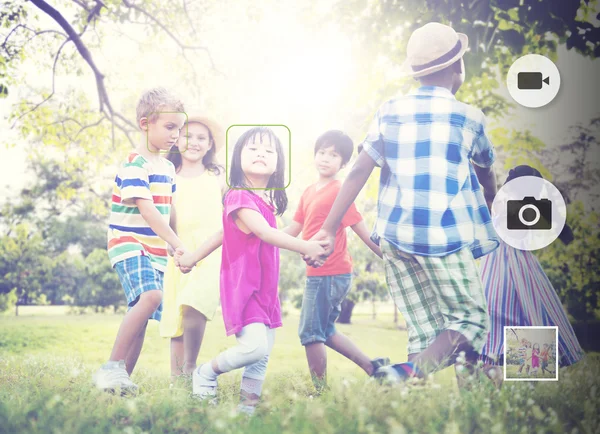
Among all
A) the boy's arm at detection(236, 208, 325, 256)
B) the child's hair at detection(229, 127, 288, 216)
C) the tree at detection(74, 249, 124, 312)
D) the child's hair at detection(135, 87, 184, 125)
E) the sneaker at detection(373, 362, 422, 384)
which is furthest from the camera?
the tree at detection(74, 249, 124, 312)

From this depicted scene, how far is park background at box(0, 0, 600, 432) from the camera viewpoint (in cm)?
325

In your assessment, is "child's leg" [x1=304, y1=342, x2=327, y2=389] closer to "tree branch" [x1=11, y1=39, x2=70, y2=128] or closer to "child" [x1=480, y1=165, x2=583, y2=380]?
"child" [x1=480, y1=165, x2=583, y2=380]

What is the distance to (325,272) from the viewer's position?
3295 mm

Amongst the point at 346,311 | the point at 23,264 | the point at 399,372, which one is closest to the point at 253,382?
the point at 346,311

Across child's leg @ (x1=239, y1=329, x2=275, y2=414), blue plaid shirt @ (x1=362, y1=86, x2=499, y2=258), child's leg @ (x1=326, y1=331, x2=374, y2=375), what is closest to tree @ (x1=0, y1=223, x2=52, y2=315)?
child's leg @ (x1=239, y1=329, x2=275, y2=414)

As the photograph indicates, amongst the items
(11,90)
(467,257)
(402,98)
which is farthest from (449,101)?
(11,90)

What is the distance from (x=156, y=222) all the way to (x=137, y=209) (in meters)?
0.13

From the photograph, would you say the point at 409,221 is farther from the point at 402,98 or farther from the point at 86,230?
the point at 86,230

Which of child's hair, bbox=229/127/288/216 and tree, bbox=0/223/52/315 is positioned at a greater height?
child's hair, bbox=229/127/288/216

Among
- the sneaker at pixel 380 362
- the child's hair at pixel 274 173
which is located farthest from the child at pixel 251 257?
the sneaker at pixel 380 362

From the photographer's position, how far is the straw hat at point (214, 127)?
10.7ft

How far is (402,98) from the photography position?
3.12 m

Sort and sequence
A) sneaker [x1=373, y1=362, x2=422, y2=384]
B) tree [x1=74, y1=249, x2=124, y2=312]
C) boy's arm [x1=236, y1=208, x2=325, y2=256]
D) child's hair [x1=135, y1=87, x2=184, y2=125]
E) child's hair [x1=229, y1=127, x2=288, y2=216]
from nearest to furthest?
1. sneaker [x1=373, y1=362, x2=422, y2=384]
2. boy's arm [x1=236, y1=208, x2=325, y2=256]
3. child's hair [x1=229, y1=127, x2=288, y2=216]
4. child's hair [x1=135, y1=87, x2=184, y2=125]
5. tree [x1=74, y1=249, x2=124, y2=312]

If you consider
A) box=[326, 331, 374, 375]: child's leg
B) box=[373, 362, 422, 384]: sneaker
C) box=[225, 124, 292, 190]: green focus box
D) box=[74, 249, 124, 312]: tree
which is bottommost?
box=[373, 362, 422, 384]: sneaker
